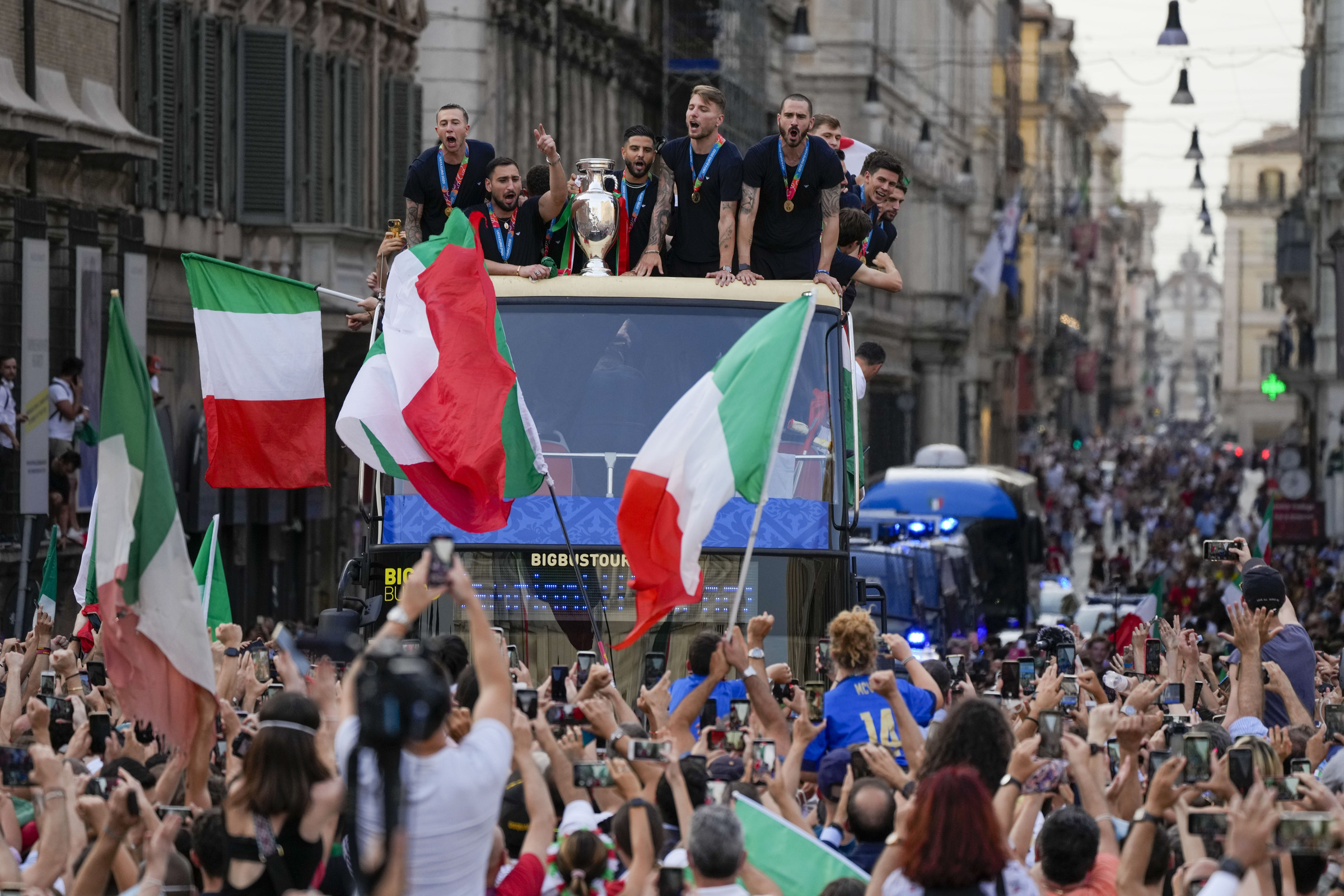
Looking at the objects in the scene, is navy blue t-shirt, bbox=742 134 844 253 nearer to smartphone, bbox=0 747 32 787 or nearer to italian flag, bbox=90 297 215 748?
italian flag, bbox=90 297 215 748

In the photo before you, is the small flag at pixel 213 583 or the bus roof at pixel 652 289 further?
the bus roof at pixel 652 289

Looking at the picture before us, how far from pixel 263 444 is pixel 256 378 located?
372 millimetres

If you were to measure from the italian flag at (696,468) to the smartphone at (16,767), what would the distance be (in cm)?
395

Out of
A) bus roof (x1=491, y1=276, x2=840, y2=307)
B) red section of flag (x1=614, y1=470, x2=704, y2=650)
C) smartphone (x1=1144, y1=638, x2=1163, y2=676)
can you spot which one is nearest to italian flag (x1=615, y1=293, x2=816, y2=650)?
red section of flag (x1=614, y1=470, x2=704, y2=650)

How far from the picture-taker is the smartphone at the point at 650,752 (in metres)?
7.45

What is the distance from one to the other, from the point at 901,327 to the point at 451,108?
49.5 m

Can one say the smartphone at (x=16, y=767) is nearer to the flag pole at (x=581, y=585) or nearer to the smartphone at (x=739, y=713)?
the smartphone at (x=739, y=713)

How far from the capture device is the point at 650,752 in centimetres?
746

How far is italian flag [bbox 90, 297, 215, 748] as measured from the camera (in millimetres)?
8516

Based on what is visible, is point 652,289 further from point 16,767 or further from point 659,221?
point 16,767

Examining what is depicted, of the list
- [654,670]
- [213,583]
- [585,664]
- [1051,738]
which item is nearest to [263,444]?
[213,583]

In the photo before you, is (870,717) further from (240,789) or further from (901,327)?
(901,327)

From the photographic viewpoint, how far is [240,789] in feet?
21.6

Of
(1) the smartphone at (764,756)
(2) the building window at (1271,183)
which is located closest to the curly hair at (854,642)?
(1) the smartphone at (764,756)
